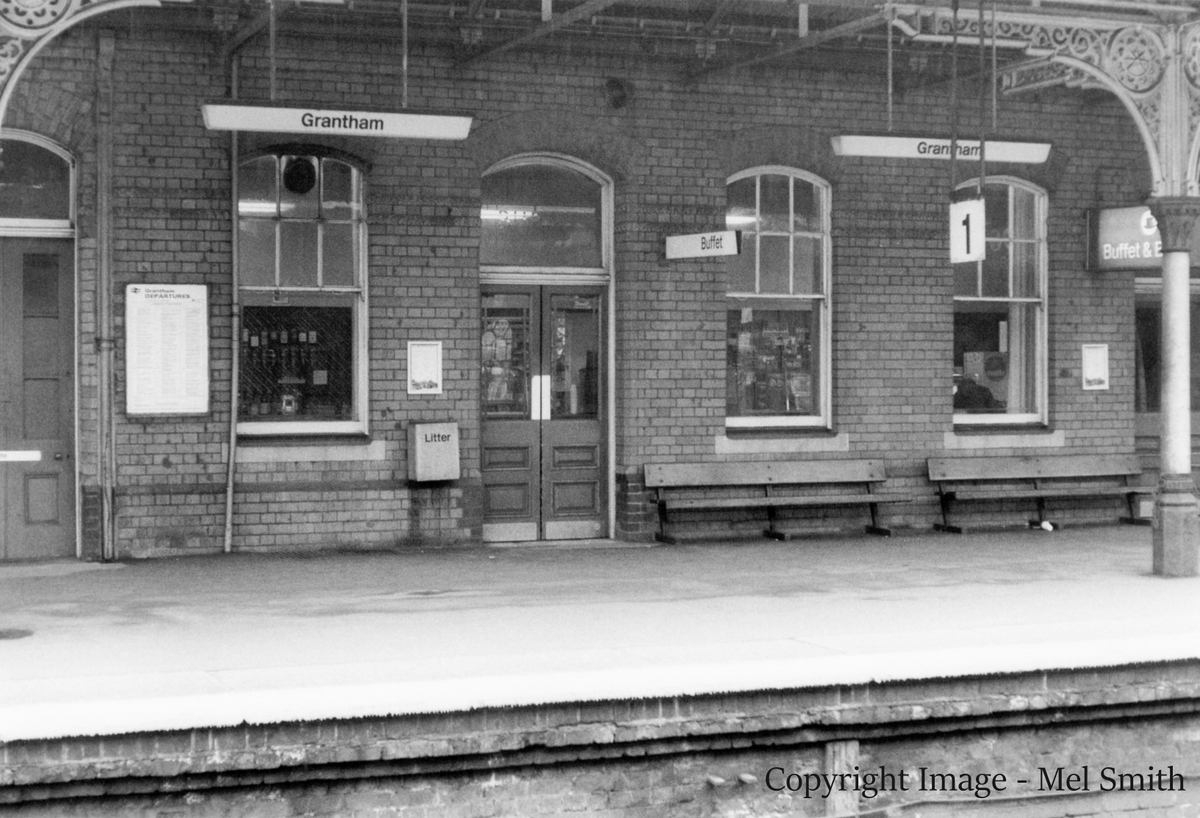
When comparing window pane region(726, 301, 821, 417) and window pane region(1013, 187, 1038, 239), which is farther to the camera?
window pane region(1013, 187, 1038, 239)

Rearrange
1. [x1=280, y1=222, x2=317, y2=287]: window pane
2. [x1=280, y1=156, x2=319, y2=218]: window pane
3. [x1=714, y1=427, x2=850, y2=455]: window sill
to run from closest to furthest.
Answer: [x1=280, y1=156, x2=319, y2=218]: window pane < [x1=280, y1=222, x2=317, y2=287]: window pane < [x1=714, y1=427, x2=850, y2=455]: window sill

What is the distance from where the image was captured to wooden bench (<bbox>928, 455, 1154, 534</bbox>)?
15.5 meters

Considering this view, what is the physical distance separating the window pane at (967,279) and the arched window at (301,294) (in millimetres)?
5527

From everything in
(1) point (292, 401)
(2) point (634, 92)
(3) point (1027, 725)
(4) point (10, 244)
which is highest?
(2) point (634, 92)

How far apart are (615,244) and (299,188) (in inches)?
107

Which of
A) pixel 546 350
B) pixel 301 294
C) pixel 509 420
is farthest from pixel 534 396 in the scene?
pixel 301 294

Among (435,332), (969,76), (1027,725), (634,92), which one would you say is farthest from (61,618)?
(969,76)

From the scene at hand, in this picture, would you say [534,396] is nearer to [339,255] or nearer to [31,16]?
[339,255]

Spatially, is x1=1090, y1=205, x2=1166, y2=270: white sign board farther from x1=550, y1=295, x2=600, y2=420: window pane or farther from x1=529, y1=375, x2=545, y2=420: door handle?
x1=529, y1=375, x2=545, y2=420: door handle

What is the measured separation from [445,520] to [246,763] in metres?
7.21

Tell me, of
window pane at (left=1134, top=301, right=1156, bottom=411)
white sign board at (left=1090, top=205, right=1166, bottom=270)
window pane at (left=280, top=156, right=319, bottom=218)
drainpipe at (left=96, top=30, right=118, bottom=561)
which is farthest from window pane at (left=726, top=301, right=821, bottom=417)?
drainpipe at (left=96, top=30, right=118, bottom=561)

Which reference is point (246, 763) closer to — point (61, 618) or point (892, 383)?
point (61, 618)

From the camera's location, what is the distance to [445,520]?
46.1 ft

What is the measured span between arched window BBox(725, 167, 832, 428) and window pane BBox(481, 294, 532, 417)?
1.80 meters
